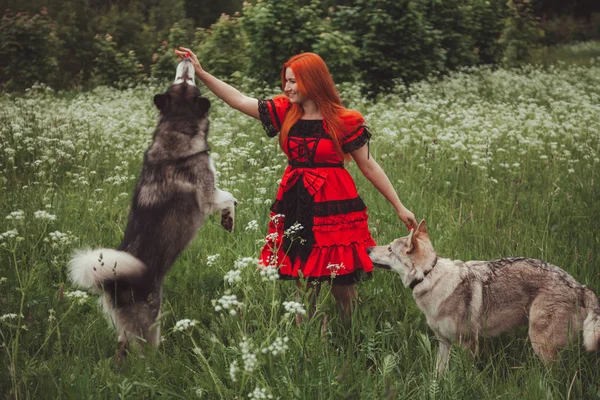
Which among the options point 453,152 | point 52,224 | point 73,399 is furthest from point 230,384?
point 453,152

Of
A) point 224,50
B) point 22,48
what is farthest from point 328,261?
point 22,48

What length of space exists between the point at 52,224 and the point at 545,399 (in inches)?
153

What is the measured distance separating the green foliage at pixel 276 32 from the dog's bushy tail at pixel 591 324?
938cm

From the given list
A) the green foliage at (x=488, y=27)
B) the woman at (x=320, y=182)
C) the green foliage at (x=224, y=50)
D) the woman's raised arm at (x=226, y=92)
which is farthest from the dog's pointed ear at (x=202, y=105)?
the green foliage at (x=488, y=27)

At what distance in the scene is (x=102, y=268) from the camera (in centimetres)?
294

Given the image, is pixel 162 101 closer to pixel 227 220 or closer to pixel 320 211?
pixel 227 220

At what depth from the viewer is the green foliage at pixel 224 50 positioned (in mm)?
14383

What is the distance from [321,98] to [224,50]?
39.8 ft

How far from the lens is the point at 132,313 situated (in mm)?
3182

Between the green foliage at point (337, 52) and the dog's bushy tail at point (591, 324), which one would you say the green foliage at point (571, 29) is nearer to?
the green foliage at point (337, 52)

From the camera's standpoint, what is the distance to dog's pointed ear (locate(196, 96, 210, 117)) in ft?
12.3

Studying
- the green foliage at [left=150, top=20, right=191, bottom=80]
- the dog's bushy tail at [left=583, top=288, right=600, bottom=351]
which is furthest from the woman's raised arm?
the green foliage at [left=150, top=20, right=191, bottom=80]

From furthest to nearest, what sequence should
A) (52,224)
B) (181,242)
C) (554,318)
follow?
(52,224) < (181,242) < (554,318)

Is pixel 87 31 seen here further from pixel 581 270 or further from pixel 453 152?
pixel 581 270
